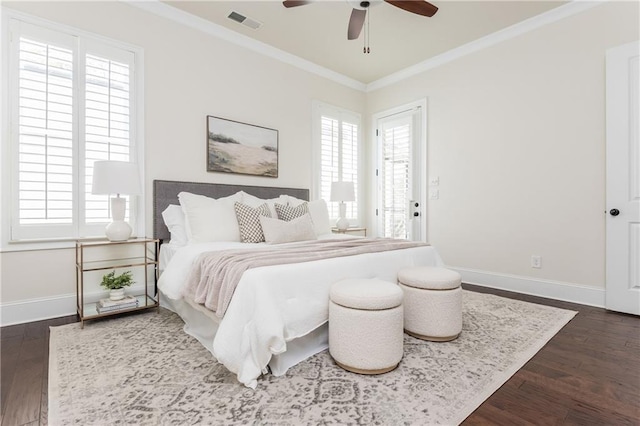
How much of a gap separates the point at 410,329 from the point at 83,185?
308 centimetres

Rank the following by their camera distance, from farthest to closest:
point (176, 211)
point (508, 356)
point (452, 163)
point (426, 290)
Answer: point (452, 163)
point (176, 211)
point (426, 290)
point (508, 356)

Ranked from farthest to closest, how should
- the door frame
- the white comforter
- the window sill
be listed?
the door frame, the window sill, the white comforter

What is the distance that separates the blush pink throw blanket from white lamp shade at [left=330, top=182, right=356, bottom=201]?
6.14 feet

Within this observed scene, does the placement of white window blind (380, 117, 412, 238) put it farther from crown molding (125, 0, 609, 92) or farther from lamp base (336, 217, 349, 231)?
lamp base (336, 217, 349, 231)

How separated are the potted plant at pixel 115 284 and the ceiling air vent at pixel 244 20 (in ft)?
9.51

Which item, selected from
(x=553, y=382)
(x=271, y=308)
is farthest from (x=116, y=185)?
Result: (x=553, y=382)

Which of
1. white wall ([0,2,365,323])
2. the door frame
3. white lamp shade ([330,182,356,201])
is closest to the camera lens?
white wall ([0,2,365,323])

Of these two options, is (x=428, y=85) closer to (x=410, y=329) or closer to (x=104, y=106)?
(x=410, y=329)

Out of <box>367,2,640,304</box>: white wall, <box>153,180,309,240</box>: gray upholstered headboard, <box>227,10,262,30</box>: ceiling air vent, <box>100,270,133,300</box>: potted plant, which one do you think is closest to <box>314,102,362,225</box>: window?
<box>153,180,309,240</box>: gray upholstered headboard

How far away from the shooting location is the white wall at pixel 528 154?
3166mm

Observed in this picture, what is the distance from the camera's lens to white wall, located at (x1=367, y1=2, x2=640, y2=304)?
125 inches

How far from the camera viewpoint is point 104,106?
10.0ft

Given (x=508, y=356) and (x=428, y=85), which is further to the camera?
(x=428, y=85)

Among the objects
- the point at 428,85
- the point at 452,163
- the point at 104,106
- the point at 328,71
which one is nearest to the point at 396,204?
the point at 452,163
